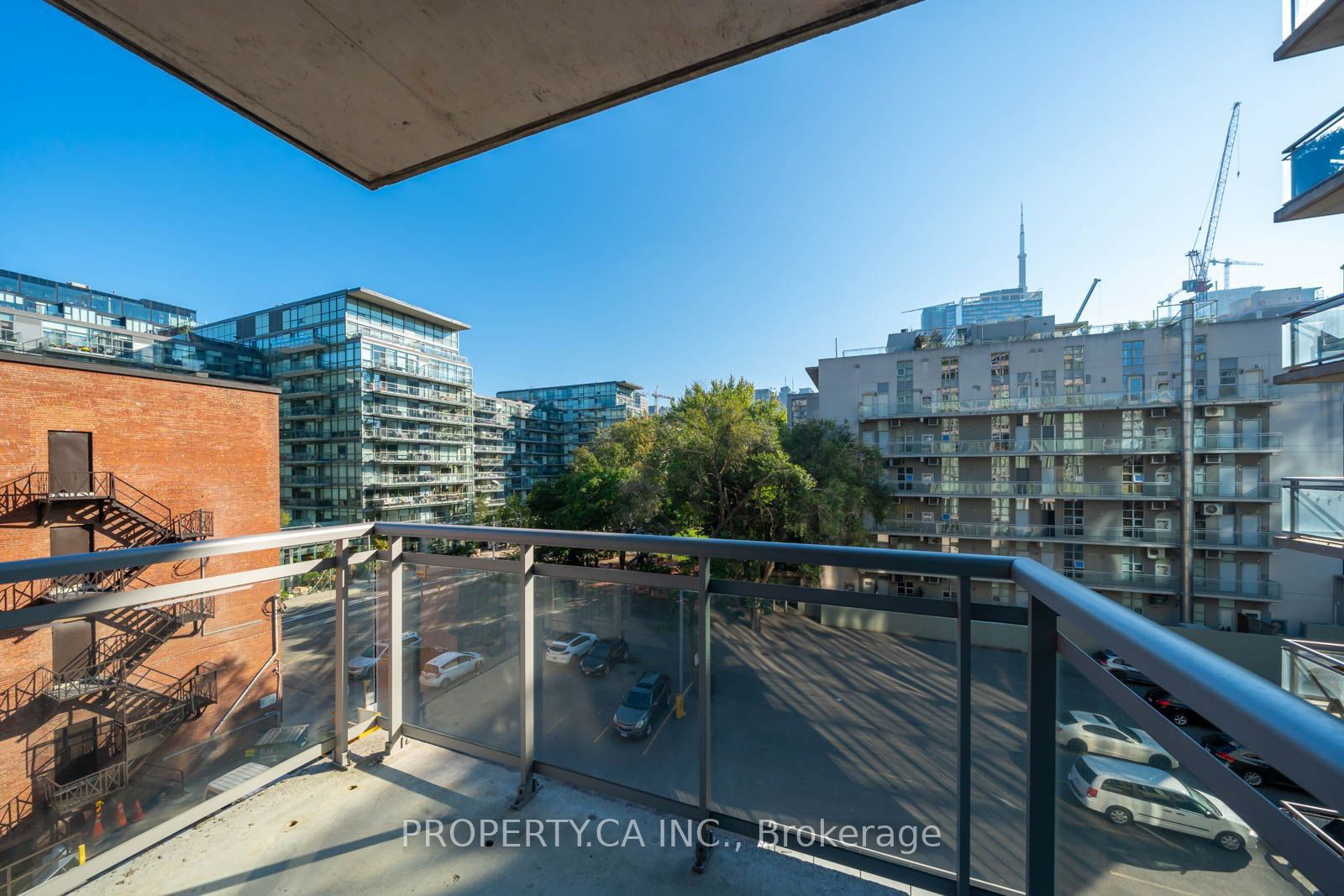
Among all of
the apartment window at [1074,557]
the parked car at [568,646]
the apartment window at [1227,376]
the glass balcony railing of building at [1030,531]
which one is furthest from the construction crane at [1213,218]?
the parked car at [568,646]

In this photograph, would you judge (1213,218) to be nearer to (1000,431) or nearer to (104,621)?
(1000,431)

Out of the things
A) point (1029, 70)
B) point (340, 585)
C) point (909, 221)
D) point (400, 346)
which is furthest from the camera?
point (400, 346)

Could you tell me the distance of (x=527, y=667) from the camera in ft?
6.41

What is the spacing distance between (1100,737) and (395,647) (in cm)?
262

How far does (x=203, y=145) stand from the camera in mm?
8000

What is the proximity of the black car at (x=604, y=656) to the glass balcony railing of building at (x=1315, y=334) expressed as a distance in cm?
833

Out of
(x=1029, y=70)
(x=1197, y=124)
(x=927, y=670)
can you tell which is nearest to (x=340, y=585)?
(x=927, y=670)

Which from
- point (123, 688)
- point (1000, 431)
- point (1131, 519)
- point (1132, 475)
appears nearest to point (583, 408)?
point (1000, 431)

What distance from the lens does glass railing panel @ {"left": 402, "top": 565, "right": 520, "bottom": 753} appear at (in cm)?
202

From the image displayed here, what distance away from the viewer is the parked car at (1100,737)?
86cm

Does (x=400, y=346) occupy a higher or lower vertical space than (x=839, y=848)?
higher

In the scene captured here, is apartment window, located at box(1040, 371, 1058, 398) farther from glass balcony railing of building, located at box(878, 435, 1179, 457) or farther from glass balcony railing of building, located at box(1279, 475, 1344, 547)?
glass balcony railing of building, located at box(1279, 475, 1344, 547)

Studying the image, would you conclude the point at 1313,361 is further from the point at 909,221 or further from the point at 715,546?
the point at 715,546

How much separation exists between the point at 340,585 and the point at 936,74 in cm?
775
